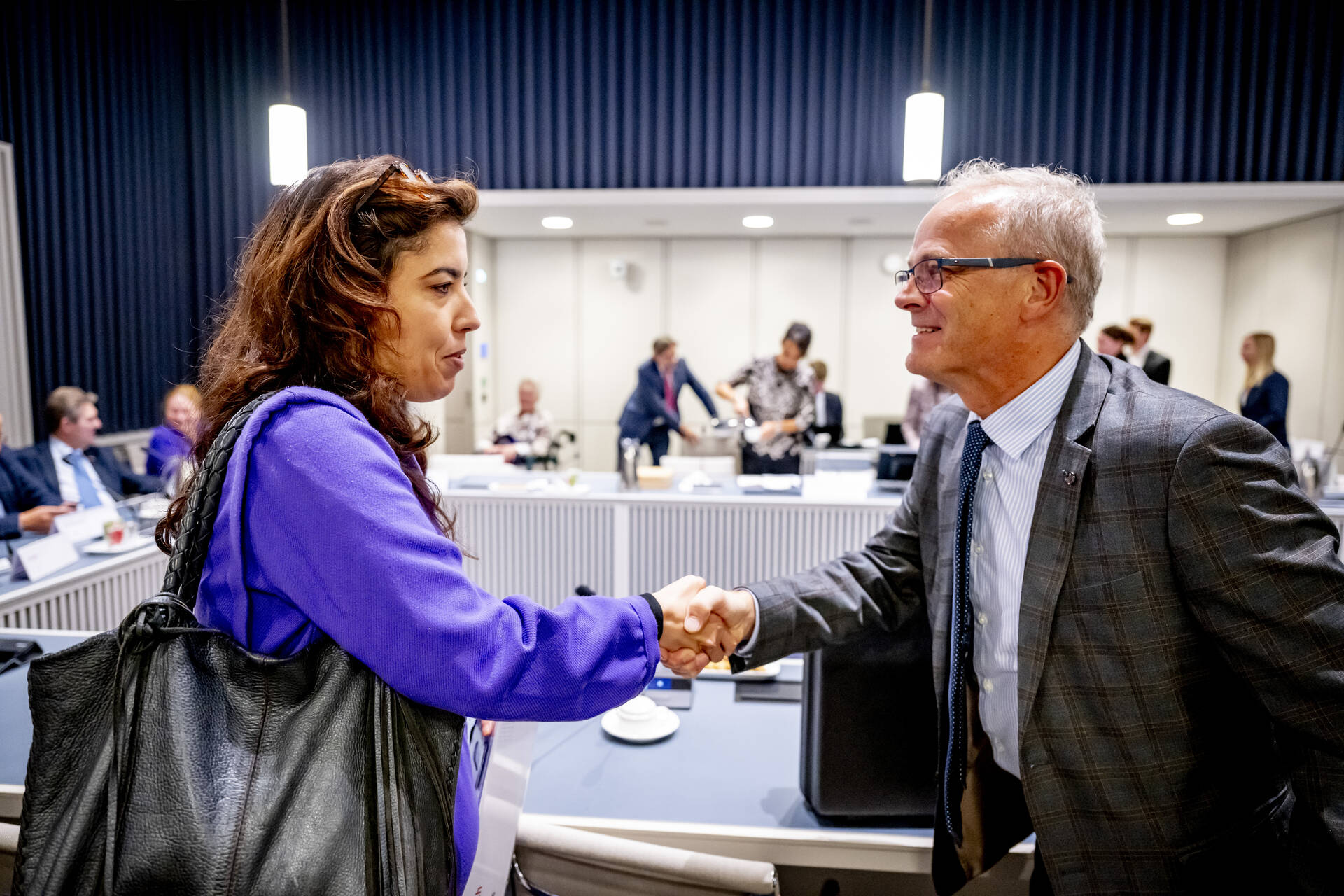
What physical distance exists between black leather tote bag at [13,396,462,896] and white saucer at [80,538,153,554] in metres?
3.15

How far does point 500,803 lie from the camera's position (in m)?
1.07

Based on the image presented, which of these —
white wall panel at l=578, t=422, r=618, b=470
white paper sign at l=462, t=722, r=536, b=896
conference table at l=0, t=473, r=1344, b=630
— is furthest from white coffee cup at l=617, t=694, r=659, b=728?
white wall panel at l=578, t=422, r=618, b=470

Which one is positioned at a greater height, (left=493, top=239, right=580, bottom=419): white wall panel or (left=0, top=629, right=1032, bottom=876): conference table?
(left=493, top=239, right=580, bottom=419): white wall panel

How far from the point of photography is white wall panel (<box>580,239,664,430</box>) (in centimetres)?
860

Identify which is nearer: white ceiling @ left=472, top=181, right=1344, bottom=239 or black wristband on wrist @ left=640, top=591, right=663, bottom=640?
black wristband on wrist @ left=640, top=591, right=663, bottom=640

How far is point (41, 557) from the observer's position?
Answer: 299cm

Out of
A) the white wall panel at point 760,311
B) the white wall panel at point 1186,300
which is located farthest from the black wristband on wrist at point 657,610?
the white wall panel at point 1186,300

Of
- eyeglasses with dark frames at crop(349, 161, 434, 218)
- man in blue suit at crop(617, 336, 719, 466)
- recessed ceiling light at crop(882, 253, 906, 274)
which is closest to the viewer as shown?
eyeglasses with dark frames at crop(349, 161, 434, 218)

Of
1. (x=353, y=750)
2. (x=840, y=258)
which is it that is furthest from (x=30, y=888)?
(x=840, y=258)

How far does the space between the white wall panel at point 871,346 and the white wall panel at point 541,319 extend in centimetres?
272

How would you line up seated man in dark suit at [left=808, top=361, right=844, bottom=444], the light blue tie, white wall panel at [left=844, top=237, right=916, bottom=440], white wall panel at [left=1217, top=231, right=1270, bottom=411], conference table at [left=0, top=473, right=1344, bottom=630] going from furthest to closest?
white wall panel at [left=844, top=237, right=916, bottom=440] < white wall panel at [left=1217, top=231, right=1270, bottom=411] < seated man in dark suit at [left=808, top=361, right=844, bottom=444] < the light blue tie < conference table at [left=0, top=473, right=1344, bottom=630]

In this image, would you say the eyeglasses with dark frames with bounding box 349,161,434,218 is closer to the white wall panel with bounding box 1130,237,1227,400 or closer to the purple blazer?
the purple blazer

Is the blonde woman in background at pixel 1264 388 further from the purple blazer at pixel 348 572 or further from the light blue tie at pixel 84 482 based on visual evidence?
the light blue tie at pixel 84 482

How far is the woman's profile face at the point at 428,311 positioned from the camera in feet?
3.36
